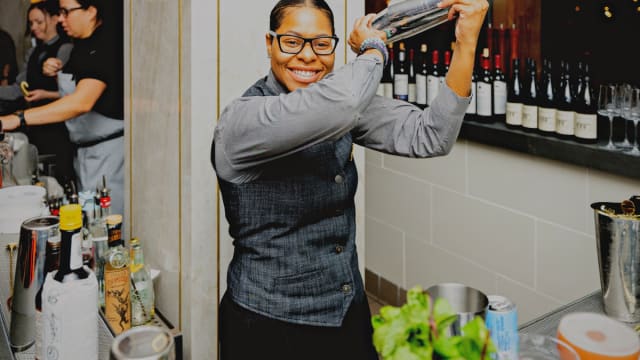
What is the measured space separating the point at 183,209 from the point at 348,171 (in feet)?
2.02

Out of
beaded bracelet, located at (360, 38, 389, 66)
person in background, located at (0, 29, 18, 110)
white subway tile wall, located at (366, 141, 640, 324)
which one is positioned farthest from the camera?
white subway tile wall, located at (366, 141, 640, 324)

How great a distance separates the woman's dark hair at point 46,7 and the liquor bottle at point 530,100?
6.07 ft

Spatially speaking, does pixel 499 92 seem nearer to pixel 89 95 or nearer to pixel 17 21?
pixel 89 95

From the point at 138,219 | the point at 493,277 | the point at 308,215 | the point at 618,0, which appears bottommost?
the point at 493,277

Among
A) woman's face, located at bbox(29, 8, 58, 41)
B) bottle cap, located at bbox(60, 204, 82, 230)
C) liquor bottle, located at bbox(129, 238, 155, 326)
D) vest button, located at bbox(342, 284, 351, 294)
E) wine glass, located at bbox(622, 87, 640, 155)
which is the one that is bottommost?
liquor bottle, located at bbox(129, 238, 155, 326)

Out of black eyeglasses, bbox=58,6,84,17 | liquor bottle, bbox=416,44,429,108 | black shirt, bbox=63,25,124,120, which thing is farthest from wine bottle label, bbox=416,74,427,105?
black eyeglasses, bbox=58,6,84,17

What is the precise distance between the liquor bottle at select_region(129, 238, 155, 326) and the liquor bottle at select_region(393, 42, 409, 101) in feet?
5.96

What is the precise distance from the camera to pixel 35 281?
47.9 inches

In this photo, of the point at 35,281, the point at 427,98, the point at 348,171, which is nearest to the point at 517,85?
the point at 427,98

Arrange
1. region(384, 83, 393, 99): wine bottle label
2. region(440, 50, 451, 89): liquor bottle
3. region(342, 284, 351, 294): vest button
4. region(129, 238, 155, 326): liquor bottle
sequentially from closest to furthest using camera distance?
region(342, 284, 351, 294): vest button < region(129, 238, 155, 326): liquor bottle < region(440, 50, 451, 89): liquor bottle < region(384, 83, 393, 99): wine bottle label

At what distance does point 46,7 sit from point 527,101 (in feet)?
6.30

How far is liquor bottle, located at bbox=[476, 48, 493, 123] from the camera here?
274 centimetres

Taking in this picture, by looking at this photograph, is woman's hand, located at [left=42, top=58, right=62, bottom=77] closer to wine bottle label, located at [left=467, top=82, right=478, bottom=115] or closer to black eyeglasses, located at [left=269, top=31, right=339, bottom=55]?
black eyeglasses, located at [left=269, top=31, right=339, bottom=55]

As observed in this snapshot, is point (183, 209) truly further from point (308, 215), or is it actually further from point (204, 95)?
point (308, 215)
